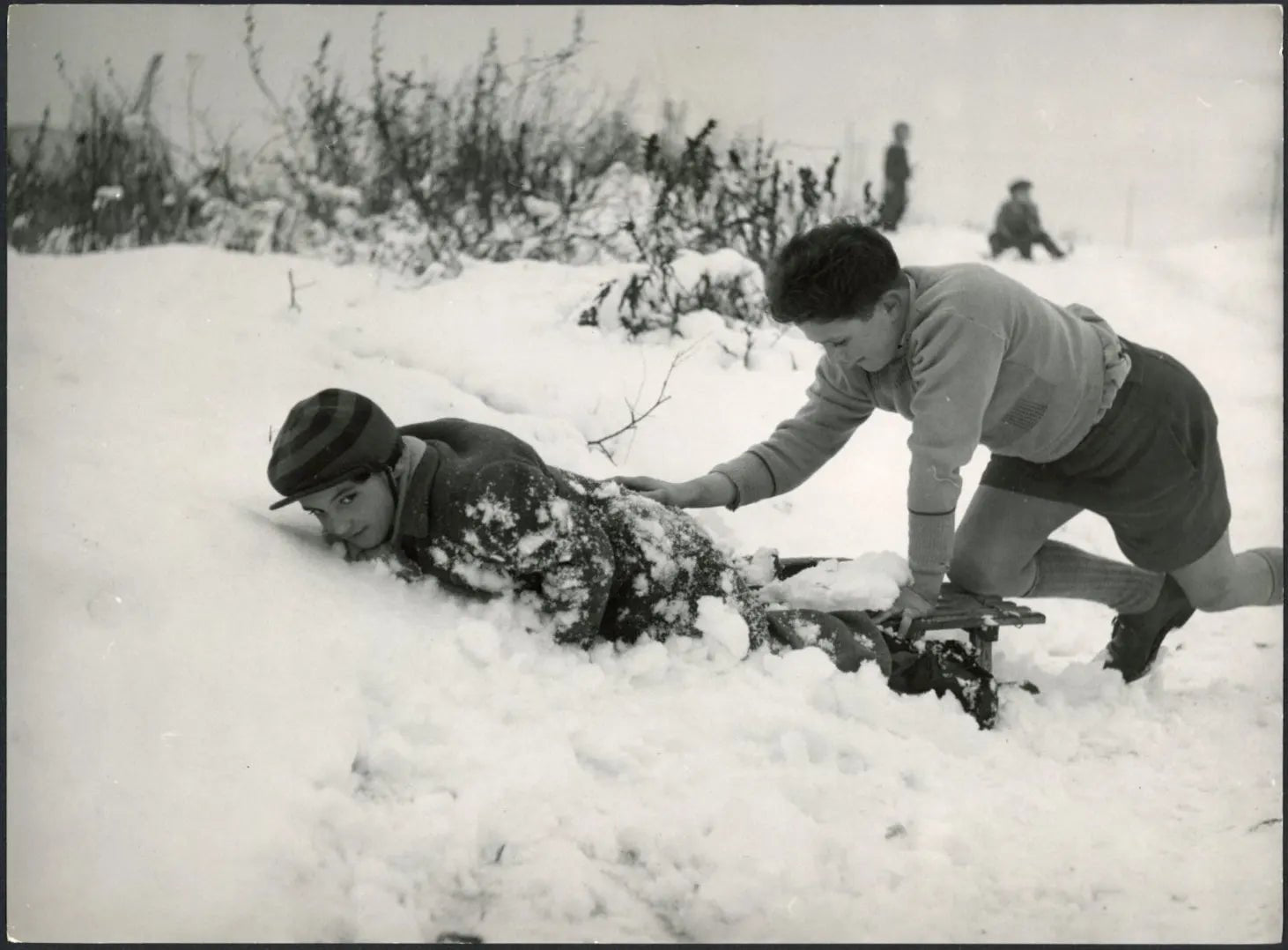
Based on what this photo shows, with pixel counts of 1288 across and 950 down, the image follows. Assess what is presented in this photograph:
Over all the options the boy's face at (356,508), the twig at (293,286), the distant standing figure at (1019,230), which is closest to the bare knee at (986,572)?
the boy's face at (356,508)

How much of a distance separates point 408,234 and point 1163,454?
2.94 metres

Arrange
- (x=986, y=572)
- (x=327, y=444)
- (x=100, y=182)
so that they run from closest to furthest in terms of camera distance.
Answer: (x=327, y=444), (x=986, y=572), (x=100, y=182)

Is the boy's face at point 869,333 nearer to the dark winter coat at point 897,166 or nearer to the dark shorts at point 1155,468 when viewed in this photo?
the dark shorts at point 1155,468

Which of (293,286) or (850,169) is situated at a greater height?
(850,169)

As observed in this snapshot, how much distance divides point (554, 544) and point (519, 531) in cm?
7

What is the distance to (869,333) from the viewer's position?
2516 mm

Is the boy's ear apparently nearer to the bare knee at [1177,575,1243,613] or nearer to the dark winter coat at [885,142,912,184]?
the bare knee at [1177,575,1243,613]

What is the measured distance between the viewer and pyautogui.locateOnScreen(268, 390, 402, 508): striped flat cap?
A: 2.11 meters

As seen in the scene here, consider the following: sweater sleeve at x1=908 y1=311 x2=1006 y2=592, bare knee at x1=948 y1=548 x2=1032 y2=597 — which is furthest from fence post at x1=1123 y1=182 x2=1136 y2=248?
sweater sleeve at x1=908 y1=311 x2=1006 y2=592

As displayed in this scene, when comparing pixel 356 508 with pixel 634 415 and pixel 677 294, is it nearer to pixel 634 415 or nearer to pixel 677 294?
pixel 634 415

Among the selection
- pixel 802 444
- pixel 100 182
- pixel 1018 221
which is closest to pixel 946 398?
pixel 802 444

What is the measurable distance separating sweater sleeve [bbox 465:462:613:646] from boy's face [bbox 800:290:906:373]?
668 mm


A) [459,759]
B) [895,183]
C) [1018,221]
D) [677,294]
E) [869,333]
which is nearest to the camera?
[459,759]

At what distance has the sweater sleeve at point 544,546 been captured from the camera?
2.16 m
